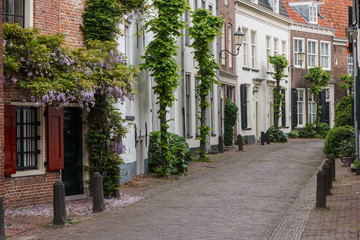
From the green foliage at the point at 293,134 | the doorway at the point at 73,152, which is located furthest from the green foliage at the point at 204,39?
the green foliage at the point at 293,134

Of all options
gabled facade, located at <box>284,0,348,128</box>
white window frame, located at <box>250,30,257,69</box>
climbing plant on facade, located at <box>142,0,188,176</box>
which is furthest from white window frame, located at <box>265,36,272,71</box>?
climbing plant on facade, located at <box>142,0,188,176</box>

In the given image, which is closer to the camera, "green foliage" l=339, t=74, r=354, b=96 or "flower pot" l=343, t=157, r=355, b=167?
"flower pot" l=343, t=157, r=355, b=167

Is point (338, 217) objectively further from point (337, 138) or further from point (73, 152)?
point (337, 138)

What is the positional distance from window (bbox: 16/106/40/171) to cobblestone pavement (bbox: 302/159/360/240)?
5.66m

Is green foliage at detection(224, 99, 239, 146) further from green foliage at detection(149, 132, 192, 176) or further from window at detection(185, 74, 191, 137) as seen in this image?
green foliage at detection(149, 132, 192, 176)

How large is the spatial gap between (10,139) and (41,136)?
0.96 meters

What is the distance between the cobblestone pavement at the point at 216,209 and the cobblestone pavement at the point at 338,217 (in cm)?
29

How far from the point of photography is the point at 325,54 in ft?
142

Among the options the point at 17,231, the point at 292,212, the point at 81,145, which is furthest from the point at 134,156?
the point at 17,231

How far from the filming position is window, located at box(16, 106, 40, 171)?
40.9ft

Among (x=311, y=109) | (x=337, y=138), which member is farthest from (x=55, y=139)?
(x=311, y=109)

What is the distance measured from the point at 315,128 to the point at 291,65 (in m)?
4.34

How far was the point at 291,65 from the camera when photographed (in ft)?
133

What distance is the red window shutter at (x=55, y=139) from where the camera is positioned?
507 inches
